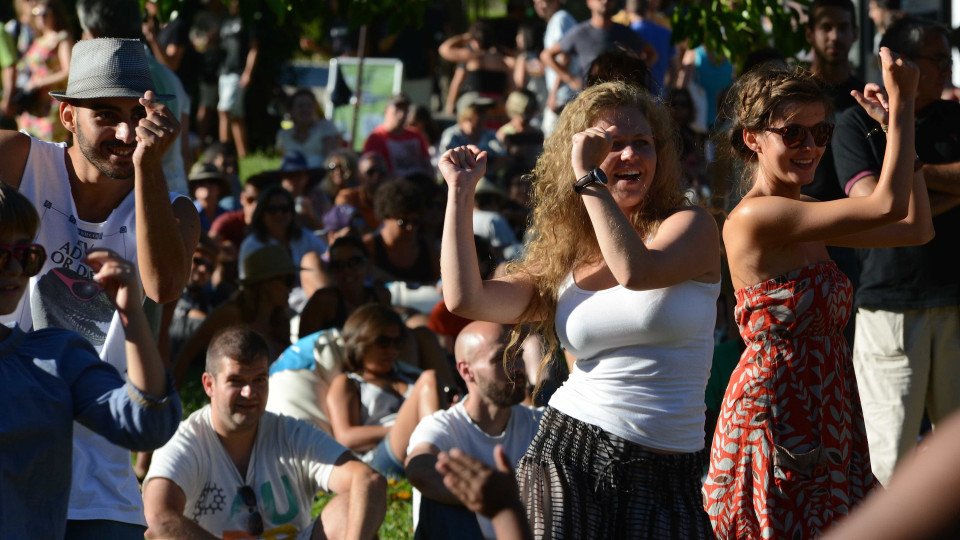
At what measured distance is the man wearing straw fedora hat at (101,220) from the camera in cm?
336

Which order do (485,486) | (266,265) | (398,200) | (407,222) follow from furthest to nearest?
(407,222) → (398,200) → (266,265) → (485,486)

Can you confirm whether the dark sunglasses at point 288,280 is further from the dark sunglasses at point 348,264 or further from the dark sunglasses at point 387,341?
the dark sunglasses at point 387,341

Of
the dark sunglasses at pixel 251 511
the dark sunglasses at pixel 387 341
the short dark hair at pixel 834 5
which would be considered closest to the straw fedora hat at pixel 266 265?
the dark sunglasses at pixel 387 341

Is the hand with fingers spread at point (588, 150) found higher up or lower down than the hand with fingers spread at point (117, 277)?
higher up

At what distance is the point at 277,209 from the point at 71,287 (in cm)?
546

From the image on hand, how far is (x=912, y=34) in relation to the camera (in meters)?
5.20

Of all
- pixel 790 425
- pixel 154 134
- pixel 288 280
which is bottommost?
pixel 288 280

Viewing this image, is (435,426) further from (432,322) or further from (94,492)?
(432,322)

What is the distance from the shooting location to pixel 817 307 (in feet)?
11.6

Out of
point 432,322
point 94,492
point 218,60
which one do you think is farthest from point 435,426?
point 218,60

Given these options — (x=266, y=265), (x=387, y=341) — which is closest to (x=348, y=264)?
(x=266, y=265)

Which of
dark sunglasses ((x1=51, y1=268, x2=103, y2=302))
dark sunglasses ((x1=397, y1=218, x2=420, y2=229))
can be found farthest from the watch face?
dark sunglasses ((x1=397, y1=218, x2=420, y2=229))

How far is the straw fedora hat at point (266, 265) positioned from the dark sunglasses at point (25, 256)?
5.12 metres

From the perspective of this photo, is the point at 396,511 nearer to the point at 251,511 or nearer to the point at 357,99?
the point at 251,511
